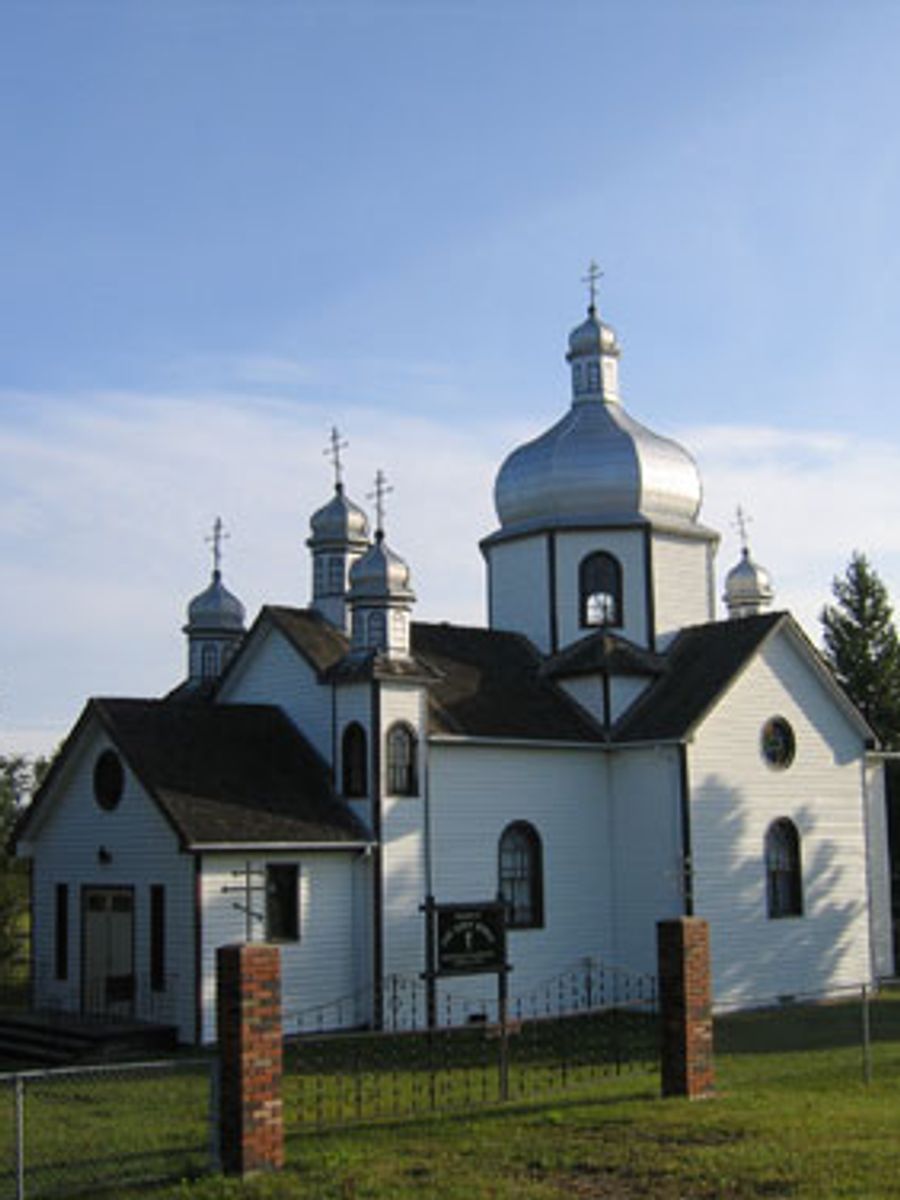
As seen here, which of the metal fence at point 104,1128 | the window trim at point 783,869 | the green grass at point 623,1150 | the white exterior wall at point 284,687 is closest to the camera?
the green grass at point 623,1150

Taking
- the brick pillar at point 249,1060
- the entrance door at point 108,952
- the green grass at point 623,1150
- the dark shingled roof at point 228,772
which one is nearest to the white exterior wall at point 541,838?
the dark shingled roof at point 228,772

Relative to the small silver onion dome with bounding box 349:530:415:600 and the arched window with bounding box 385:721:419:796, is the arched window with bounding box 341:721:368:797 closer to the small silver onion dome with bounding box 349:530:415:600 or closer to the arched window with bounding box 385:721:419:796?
the arched window with bounding box 385:721:419:796

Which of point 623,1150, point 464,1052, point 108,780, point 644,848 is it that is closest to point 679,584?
point 644,848

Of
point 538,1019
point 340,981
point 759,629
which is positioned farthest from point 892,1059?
point 759,629

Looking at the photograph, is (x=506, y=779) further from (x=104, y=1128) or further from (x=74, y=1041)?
(x=104, y=1128)

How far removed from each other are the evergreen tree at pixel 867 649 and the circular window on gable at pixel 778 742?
19.0 meters

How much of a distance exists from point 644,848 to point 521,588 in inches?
242

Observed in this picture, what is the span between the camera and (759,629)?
29.0m

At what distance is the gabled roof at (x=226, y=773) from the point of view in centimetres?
2323

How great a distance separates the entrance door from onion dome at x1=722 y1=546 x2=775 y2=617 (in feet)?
56.8

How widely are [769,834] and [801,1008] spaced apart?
3.16 m

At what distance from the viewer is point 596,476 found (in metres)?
30.9

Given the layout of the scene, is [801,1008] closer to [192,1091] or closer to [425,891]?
[425,891]

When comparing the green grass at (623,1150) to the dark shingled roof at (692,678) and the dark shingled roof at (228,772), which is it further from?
the dark shingled roof at (692,678)
